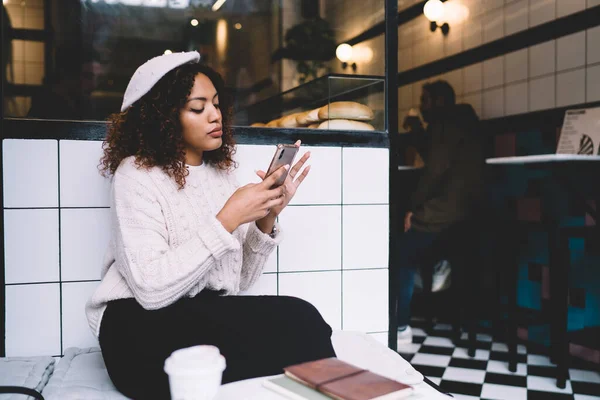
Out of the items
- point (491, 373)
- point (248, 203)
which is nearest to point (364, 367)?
point (248, 203)

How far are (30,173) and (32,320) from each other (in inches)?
19.8

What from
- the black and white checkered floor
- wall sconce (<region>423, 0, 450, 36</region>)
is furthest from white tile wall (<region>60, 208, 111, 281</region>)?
wall sconce (<region>423, 0, 450, 36</region>)

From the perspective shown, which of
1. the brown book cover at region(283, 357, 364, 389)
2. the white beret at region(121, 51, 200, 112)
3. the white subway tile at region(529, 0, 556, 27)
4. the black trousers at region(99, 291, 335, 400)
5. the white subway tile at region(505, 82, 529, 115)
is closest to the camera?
the brown book cover at region(283, 357, 364, 389)

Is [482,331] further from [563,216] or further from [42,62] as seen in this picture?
[42,62]

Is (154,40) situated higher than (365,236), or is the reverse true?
(154,40)

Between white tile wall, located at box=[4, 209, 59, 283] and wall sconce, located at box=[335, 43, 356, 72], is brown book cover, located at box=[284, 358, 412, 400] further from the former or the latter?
wall sconce, located at box=[335, 43, 356, 72]

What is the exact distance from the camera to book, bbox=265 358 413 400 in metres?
0.96

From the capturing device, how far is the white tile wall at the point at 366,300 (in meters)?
2.31

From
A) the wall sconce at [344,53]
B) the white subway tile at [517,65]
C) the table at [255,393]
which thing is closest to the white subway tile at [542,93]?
the white subway tile at [517,65]

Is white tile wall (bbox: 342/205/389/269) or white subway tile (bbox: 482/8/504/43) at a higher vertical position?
white subway tile (bbox: 482/8/504/43)

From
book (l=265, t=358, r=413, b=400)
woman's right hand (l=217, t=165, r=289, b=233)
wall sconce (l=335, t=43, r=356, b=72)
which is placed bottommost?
book (l=265, t=358, r=413, b=400)

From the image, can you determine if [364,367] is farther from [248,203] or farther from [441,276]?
[441,276]

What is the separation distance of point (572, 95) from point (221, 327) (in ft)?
9.93

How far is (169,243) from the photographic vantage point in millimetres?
1611
